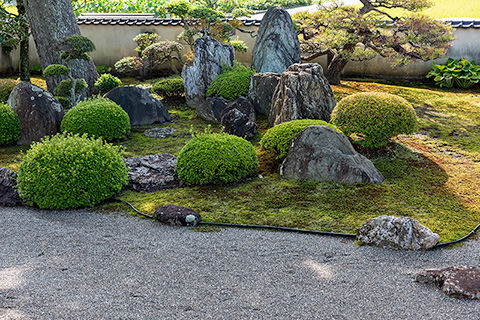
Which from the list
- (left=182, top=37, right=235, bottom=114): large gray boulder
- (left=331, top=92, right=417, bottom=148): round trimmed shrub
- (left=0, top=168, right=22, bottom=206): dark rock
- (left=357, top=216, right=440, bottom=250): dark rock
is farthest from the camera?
(left=182, top=37, right=235, bottom=114): large gray boulder

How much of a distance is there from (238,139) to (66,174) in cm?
281

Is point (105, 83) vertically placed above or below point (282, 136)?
above

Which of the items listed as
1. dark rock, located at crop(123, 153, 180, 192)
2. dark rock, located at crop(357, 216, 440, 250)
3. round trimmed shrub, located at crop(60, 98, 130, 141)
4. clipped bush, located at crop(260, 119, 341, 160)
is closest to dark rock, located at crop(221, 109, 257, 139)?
clipped bush, located at crop(260, 119, 341, 160)

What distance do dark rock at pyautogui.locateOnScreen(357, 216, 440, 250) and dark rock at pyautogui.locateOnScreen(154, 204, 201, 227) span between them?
87.2 inches

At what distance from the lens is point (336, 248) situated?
5316 mm

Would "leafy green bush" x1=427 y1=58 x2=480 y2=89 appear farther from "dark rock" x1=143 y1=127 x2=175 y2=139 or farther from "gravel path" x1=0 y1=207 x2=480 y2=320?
"gravel path" x1=0 y1=207 x2=480 y2=320

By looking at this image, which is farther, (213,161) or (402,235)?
(213,161)

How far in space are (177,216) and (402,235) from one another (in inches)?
110

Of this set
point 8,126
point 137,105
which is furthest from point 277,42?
point 8,126

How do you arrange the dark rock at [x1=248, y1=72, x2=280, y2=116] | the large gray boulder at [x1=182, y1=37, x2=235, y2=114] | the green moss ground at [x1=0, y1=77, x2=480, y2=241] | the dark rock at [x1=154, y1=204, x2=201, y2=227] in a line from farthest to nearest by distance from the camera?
the large gray boulder at [x1=182, y1=37, x2=235, y2=114] < the dark rock at [x1=248, y1=72, x2=280, y2=116] < the green moss ground at [x1=0, y1=77, x2=480, y2=241] < the dark rock at [x1=154, y1=204, x2=201, y2=227]

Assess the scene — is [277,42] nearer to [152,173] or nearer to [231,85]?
[231,85]

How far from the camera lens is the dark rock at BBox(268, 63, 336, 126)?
931 centimetres

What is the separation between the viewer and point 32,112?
9.21 meters

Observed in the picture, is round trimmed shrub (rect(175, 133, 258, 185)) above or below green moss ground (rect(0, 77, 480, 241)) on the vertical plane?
above
